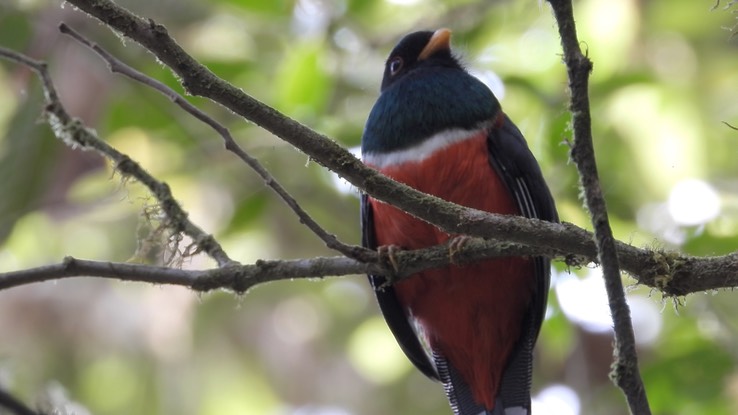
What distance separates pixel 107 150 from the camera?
2488 millimetres

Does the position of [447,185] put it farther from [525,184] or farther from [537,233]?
[537,233]

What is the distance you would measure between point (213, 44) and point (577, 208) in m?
2.27

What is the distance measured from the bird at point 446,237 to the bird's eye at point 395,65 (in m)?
0.24

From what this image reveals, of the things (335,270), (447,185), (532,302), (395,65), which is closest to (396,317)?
(532,302)

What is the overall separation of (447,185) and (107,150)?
3.54 ft

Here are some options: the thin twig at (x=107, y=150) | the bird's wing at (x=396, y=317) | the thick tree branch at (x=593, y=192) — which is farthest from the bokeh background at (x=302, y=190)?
the thick tree branch at (x=593, y=192)

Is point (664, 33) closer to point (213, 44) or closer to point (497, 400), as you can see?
point (213, 44)

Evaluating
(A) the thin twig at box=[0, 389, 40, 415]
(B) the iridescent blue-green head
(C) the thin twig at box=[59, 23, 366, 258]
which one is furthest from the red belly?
(A) the thin twig at box=[0, 389, 40, 415]

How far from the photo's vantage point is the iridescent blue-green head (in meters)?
3.30

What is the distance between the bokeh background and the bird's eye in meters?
0.32

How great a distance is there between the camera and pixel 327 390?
644 centimetres

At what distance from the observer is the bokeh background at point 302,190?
388cm

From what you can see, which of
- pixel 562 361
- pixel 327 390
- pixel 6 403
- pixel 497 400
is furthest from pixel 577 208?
pixel 327 390

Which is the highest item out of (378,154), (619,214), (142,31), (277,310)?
(277,310)
